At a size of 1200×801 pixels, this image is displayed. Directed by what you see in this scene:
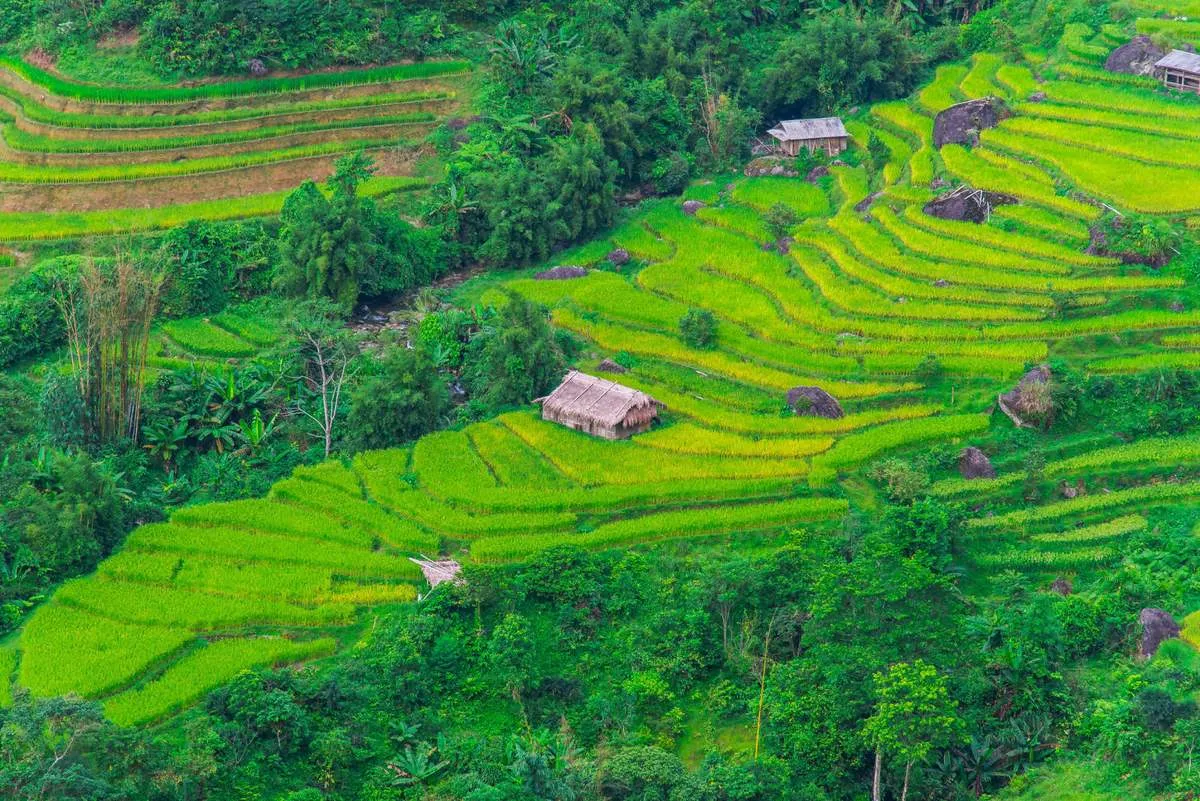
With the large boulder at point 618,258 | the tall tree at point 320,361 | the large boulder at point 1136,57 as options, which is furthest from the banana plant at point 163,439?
the large boulder at point 1136,57

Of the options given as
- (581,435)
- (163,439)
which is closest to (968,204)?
(581,435)

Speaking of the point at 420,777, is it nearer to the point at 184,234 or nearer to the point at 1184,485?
the point at 1184,485

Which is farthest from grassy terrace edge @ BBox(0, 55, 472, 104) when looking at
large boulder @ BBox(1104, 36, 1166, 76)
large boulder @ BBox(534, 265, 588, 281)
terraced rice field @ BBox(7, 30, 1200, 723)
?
large boulder @ BBox(1104, 36, 1166, 76)

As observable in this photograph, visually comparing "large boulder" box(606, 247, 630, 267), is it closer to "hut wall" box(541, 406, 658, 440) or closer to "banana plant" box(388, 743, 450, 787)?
"hut wall" box(541, 406, 658, 440)

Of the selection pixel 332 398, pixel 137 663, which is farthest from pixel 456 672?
pixel 332 398

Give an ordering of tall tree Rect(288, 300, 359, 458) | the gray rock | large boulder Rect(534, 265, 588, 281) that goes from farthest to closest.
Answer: the gray rock < large boulder Rect(534, 265, 588, 281) < tall tree Rect(288, 300, 359, 458)

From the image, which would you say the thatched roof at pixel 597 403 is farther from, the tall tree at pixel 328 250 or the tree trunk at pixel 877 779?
the tree trunk at pixel 877 779

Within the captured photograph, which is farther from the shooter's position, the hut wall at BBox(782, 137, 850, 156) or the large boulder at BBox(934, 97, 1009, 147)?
the hut wall at BBox(782, 137, 850, 156)
